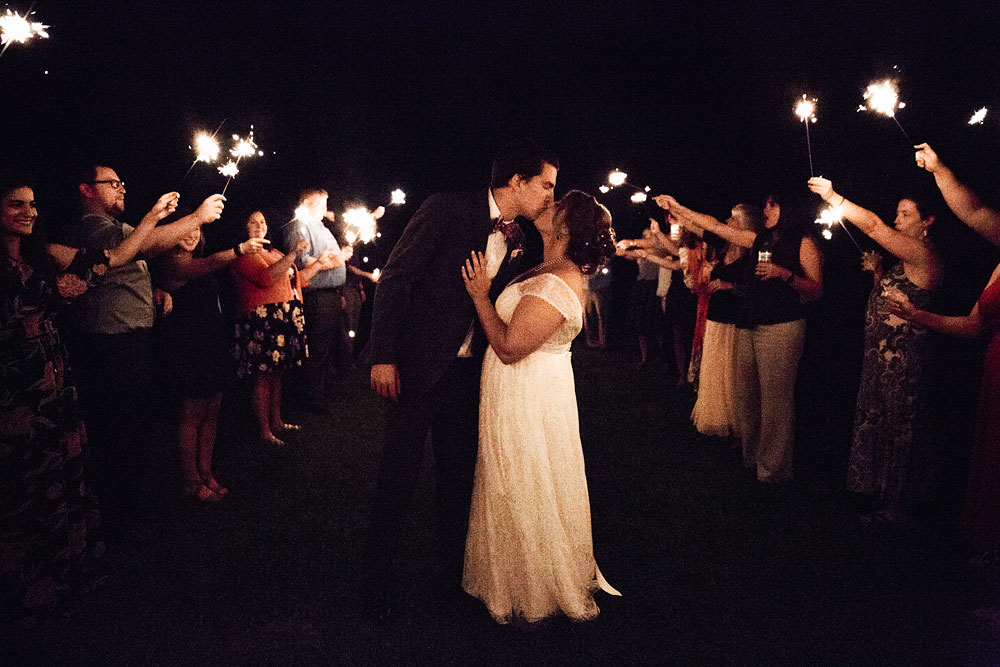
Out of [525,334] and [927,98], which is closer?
[525,334]

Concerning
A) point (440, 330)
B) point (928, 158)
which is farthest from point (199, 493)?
point (928, 158)

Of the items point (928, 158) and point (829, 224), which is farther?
point (829, 224)

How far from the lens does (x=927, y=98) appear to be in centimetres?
412

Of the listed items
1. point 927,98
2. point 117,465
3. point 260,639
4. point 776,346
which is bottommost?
point 260,639

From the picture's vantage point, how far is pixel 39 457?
8.44 feet

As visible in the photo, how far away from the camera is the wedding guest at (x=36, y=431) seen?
2.48 m

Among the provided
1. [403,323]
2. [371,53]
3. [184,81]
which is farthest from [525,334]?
[371,53]

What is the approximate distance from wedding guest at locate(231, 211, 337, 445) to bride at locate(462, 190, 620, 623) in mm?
2815

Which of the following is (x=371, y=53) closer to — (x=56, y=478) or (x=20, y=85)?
(x=20, y=85)

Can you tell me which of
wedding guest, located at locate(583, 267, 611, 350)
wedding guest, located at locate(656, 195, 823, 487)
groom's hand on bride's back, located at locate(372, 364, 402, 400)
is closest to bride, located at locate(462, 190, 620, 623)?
groom's hand on bride's back, located at locate(372, 364, 402, 400)

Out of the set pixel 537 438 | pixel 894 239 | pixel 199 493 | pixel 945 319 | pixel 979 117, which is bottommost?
pixel 199 493

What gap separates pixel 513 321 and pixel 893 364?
8.32 feet

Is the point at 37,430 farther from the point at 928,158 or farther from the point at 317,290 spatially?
the point at 928,158

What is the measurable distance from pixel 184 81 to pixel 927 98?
5724 millimetres
